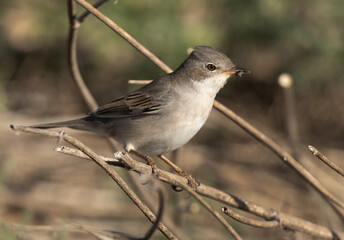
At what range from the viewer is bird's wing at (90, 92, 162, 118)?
402 cm

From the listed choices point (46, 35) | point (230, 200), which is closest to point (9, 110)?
point (46, 35)

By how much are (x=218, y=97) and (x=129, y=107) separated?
10.5 feet

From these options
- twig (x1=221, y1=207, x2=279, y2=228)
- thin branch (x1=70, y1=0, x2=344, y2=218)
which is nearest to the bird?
thin branch (x1=70, y1=0, x2=344, y2=218)

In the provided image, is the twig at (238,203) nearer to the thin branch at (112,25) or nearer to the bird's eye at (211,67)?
the thin branch at (112,25)

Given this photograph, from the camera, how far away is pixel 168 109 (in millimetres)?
3846

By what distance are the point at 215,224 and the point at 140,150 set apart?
2.14 metres

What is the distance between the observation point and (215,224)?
5668mm

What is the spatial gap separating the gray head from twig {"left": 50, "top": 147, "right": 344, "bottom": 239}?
3.81 ft

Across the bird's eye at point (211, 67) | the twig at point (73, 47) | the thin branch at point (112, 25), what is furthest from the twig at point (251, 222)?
the twig at point (73, 47)

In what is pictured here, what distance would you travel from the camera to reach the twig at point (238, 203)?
8.66 feet

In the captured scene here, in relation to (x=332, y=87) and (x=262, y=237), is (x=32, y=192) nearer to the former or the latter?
(x=262, y=237)

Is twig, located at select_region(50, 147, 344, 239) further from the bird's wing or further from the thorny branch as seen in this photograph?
the bird's wing

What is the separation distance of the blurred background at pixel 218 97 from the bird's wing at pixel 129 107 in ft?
5.98

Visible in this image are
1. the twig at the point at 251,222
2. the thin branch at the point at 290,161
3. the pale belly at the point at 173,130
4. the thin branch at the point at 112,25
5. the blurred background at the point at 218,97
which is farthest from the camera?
the blurred background at the point at 218,97
